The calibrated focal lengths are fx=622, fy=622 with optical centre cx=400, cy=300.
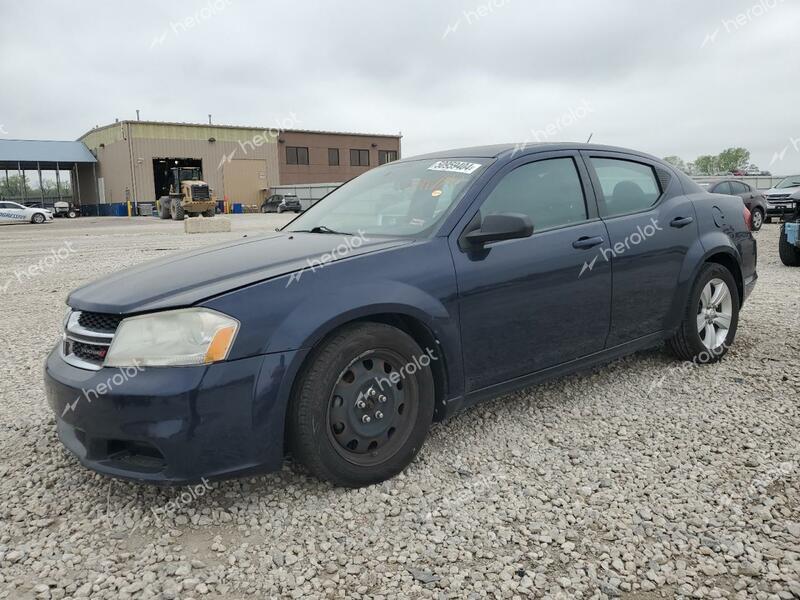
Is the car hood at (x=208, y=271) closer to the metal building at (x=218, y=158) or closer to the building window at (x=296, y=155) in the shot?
the metal building at (x=218, y=158)

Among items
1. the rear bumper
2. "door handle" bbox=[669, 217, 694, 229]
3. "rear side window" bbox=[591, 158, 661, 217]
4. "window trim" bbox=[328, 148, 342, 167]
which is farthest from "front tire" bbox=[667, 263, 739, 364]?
"window trim" bbox=[328, 148, 342, 167]

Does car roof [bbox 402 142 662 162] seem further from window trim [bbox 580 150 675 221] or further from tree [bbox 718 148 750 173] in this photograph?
tree [bbox 718 148 750 173]

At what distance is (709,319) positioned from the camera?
14.9ft

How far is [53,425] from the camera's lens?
364 cm

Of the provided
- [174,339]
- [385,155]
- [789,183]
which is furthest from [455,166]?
[385,155]

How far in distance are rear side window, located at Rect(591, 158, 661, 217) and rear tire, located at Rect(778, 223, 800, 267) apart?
675 cm

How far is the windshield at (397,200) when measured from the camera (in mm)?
3316

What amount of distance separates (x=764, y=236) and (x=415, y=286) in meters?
16.0

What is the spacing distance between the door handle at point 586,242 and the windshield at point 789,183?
21.1 metres

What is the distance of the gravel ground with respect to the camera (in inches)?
86.7

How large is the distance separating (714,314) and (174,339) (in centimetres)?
383

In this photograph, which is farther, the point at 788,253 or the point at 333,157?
the point at 333,157

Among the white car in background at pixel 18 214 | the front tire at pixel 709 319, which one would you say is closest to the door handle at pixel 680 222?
the front tire at pixel 709 319

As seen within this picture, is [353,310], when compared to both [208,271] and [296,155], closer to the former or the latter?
[208,271]
